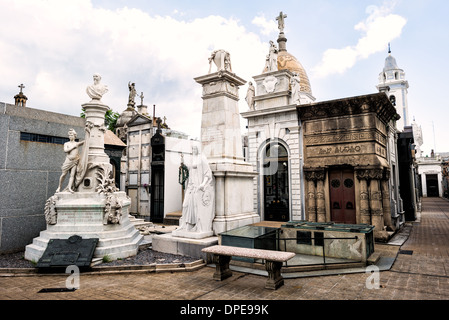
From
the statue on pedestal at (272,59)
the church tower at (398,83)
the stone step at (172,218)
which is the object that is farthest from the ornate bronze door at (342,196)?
the church tower at (398,83)

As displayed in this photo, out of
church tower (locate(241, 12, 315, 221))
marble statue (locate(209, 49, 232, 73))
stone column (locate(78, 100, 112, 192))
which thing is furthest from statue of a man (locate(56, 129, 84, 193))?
church tower (locate(241, 12, 315, 221))

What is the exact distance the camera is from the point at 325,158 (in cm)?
1343

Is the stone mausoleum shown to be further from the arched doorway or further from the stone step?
the stone step

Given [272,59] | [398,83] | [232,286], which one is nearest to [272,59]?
[272,59]

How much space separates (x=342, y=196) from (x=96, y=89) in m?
11.2

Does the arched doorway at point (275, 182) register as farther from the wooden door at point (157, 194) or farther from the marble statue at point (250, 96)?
the wooden door at point (157, 194)

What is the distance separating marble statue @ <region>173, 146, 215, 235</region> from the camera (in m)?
8.45

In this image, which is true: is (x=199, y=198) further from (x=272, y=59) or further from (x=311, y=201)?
(x=272, y=59)

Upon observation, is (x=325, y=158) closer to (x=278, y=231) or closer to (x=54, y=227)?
(x=278, y=231)

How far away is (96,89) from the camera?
970cm

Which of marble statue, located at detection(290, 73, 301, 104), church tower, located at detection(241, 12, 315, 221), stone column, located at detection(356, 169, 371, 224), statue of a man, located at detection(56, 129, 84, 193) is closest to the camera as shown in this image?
statue of a man, located at detection(56, 129, 84, 193)

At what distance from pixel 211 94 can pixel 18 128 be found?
6.61m

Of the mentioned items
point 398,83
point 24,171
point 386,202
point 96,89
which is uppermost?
point 398,83

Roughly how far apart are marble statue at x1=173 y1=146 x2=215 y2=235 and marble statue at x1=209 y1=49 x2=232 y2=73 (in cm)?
303
